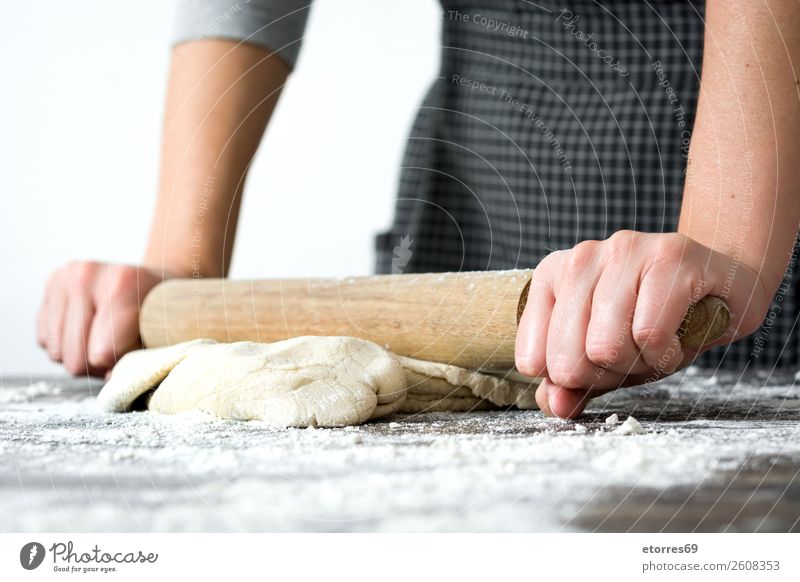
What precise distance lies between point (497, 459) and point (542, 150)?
960mm

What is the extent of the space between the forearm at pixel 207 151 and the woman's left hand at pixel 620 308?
28.8 inches

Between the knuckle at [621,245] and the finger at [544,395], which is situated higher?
the knuckle at [621,245]

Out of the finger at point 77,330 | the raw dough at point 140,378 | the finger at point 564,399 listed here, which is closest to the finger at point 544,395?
the finger at point 564,399

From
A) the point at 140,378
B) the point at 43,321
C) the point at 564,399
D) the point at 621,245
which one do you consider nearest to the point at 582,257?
the point at 621,245

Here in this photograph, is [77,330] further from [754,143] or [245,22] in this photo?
[754,143]

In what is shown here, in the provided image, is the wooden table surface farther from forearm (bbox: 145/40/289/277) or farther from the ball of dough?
forearm (bbox: 145/40/289/277)

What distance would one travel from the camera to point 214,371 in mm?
831

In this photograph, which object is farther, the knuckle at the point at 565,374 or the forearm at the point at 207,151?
the forearm at the point at 207,151

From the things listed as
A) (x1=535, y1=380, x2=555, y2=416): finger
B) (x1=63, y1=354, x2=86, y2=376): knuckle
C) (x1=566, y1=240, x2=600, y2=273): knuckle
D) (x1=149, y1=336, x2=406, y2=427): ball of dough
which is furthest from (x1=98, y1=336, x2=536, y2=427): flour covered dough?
(x1=63, y1=354, x2=86, y2=376): knuckle

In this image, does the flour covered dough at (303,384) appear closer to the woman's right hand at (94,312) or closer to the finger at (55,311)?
the woman's right hand at (94,312)

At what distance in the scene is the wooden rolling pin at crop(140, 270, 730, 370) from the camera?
83 centimetres

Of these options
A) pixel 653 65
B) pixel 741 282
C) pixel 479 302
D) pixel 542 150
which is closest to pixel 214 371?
pixel 479 302

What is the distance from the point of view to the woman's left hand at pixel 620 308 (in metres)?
0.70
